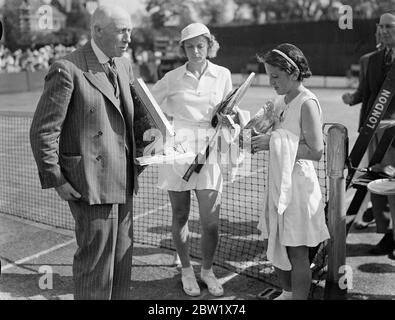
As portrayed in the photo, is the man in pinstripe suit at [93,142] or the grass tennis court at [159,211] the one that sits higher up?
the man in pinstripe suit at [93,142]

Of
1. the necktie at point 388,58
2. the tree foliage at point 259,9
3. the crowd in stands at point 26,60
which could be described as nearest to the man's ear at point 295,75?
the necktie at point 388,58

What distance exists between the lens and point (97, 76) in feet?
9.08

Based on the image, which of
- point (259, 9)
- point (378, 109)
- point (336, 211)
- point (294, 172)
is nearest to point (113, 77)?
point (294, 172)

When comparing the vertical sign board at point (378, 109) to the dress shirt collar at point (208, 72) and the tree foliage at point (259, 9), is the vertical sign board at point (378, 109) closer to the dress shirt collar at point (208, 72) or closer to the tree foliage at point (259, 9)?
the dress shirt collar at point (208, 72)

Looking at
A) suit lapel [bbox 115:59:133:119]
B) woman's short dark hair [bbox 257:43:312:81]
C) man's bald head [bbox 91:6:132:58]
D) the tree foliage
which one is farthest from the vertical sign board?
the tree foliage

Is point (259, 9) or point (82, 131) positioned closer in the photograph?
point (82, 131)

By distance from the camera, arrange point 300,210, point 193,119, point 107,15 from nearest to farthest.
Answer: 1. point 107,15
2. point 300,210
3. point 193,119

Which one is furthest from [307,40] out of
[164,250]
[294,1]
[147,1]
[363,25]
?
[294,1]

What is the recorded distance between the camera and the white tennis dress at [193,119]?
3727mm

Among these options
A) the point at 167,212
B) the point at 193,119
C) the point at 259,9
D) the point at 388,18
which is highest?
the point at 259,9

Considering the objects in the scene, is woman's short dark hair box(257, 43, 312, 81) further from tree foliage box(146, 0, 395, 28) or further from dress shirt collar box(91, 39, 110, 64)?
tree foliage box(146, 0, 395, 28)

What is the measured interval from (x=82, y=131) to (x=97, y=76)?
0.31 m

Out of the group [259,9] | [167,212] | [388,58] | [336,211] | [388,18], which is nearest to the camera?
[336,211]

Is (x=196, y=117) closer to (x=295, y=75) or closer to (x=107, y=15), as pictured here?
(x=295, y=75)
